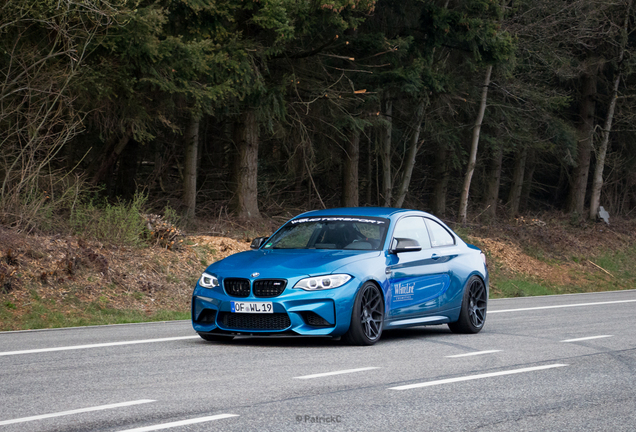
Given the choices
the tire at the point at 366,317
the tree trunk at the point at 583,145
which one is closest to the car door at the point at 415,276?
the tire at the point at 366,317

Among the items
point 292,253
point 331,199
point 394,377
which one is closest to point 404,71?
point 331,199

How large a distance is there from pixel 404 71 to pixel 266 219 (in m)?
5.61

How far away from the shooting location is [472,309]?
12367mm

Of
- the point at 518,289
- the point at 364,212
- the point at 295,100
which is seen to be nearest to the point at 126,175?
the point at 295,100

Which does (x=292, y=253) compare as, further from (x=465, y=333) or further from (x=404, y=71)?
(x=404, y=71)

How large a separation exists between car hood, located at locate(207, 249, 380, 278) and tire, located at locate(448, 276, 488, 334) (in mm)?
2081

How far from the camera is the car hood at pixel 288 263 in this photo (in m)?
9.91

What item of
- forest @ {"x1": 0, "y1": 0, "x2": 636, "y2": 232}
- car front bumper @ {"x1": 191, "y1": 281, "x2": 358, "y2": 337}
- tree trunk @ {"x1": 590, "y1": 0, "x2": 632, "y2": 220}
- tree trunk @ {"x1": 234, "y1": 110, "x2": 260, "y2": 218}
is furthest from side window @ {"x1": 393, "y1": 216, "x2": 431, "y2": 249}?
tree trunk @ {"x1": 590, "y1": 0, "x2": 632, "y2": 220}

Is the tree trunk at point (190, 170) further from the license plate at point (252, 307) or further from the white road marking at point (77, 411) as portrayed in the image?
the white road marking at point (77, 411)

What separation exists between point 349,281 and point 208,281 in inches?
63.7

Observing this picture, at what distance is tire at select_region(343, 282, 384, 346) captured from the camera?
10008mm

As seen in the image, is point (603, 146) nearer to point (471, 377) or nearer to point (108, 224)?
point (108, 224)

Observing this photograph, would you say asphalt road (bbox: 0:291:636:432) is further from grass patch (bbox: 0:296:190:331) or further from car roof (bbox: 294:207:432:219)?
car roof (bbox: 294:207:432:219)

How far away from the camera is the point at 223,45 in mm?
19984
